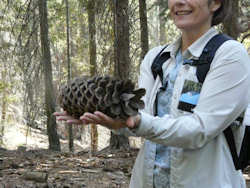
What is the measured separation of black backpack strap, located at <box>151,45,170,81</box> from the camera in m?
1.85

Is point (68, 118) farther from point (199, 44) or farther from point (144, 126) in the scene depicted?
point (199, 44)

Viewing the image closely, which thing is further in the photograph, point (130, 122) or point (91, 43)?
point (91, 43)

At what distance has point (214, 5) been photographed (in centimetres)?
177

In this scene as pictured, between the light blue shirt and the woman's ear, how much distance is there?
0.33 m

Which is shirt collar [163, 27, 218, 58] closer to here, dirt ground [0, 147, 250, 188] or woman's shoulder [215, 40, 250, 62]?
woman's shoulder [215, 40, 250, 62]

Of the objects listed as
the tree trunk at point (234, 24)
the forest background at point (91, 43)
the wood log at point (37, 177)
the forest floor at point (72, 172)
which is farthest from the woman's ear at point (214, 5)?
the tree trunk at point (234, 24)

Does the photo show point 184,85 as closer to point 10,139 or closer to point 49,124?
point 49,124

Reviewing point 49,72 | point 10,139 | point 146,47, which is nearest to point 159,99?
point 146,47

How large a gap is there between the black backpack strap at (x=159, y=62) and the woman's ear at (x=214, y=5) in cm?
33

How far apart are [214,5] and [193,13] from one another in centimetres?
15

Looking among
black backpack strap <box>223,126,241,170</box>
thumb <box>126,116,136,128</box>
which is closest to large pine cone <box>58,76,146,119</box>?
thumb <box>126,116,136,128</box>

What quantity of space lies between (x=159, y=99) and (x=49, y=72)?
7.10m

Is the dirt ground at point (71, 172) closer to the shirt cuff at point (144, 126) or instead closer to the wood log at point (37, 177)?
the wood log at point (37, 177)

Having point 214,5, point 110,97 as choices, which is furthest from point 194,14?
point 110,97
